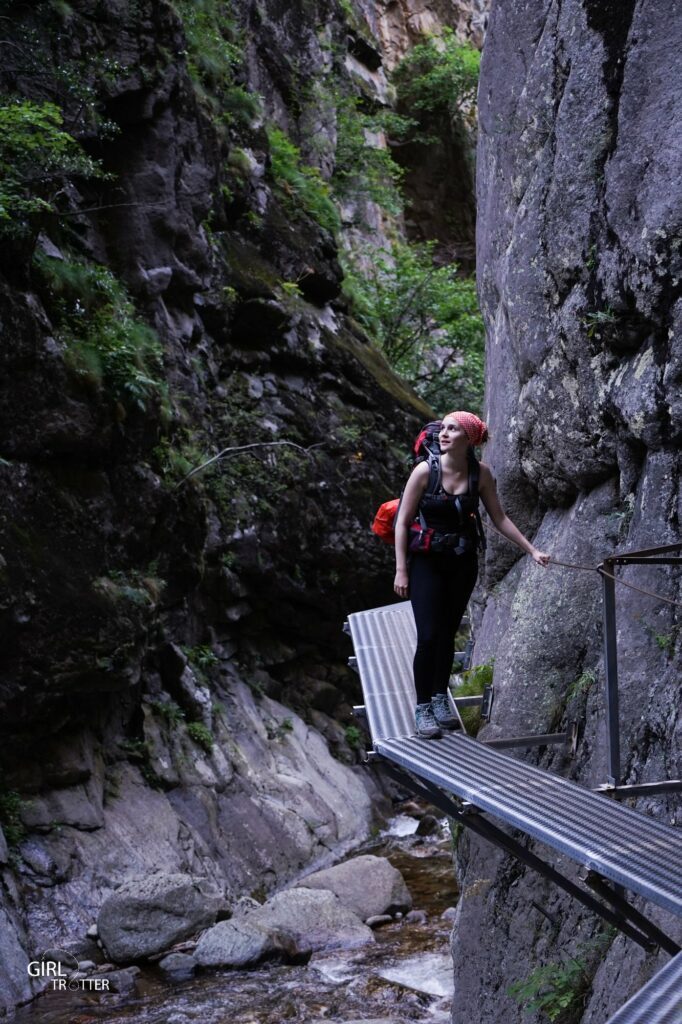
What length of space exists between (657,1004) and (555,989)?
2.76 m

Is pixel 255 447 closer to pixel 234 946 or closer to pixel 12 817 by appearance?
pixel 12 817

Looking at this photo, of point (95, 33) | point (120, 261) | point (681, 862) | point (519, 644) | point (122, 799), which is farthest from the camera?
point (120, 261)

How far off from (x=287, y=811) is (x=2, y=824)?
16.1 ft

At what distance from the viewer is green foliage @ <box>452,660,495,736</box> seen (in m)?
6.55

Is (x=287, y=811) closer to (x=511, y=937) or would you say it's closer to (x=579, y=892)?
(x=511, y=937)

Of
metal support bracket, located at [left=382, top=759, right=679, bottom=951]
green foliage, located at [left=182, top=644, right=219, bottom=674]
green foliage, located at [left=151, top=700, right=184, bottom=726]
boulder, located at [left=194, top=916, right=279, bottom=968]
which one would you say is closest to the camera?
metal support bracket, located at [left=382, top=759, right=679, bottom=951]

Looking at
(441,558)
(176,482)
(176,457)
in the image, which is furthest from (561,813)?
(176,457)

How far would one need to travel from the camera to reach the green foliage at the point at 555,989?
4.56m

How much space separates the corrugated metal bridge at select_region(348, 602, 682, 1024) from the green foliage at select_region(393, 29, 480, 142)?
30.7m

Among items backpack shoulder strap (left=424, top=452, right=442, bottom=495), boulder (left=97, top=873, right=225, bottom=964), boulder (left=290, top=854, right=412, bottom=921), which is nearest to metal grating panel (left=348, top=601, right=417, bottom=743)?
backpack shoulder strap (left=424, top=452, right=442, bottom=495)

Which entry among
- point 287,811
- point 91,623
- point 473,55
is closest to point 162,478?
point 91,623

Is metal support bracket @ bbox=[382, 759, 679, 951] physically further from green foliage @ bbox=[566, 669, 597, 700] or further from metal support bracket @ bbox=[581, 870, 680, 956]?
green foliage @ bbox=[566, 669, 597, 700]

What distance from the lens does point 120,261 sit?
14547 millimetres

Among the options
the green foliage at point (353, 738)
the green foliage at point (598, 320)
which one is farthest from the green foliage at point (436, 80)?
the green foliage at point (598, 320)
